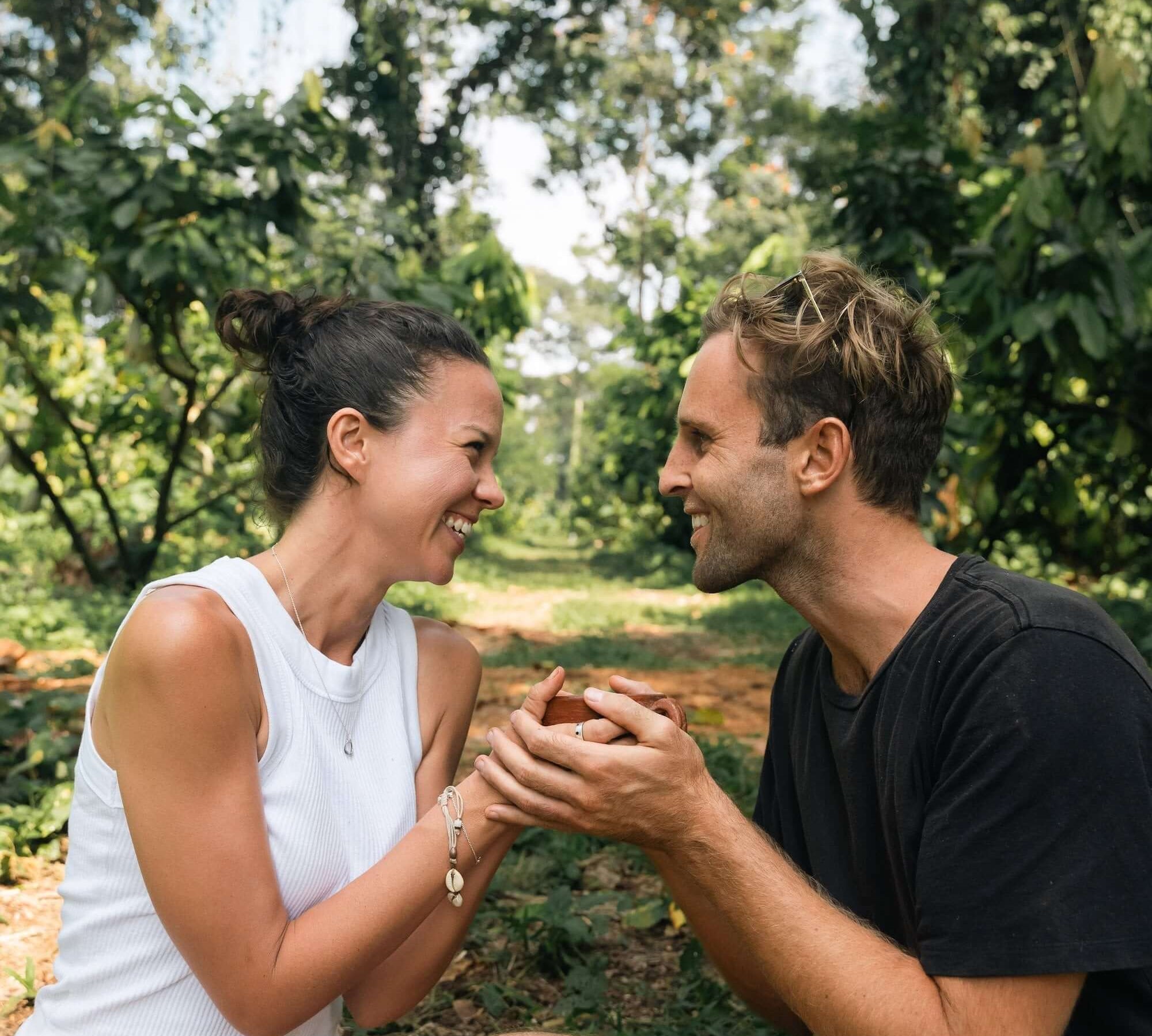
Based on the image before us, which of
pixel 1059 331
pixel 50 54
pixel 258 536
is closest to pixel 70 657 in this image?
pixel 258 536

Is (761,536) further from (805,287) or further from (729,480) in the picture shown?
(805,287)

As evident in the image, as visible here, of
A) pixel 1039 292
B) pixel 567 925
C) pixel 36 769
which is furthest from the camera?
pixel 1039 292

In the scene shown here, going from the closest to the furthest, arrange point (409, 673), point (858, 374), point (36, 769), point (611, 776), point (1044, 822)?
point (1044, 822)
point (611, 776)
point (858, 374)
point (409, 673)
point (36, 769)

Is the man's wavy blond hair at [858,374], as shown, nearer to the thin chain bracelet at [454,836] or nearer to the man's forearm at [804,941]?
the man's forearm at [804,941]

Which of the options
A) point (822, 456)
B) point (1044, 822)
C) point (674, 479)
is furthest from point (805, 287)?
point (1044, 822)

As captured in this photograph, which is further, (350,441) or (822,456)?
(350,441)

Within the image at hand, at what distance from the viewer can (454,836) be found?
183cm

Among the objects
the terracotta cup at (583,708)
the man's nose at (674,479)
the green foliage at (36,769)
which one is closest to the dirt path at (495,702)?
the green foliage at (36,769)

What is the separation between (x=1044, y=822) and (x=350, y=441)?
4.29ft

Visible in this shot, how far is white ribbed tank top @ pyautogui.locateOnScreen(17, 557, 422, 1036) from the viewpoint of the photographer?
175cm

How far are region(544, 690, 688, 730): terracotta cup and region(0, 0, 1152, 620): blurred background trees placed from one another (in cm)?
92

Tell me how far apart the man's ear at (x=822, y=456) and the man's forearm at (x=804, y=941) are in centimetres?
55

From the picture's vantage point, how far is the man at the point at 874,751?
1492mm

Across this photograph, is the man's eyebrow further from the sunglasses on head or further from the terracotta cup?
the terracotta cup
